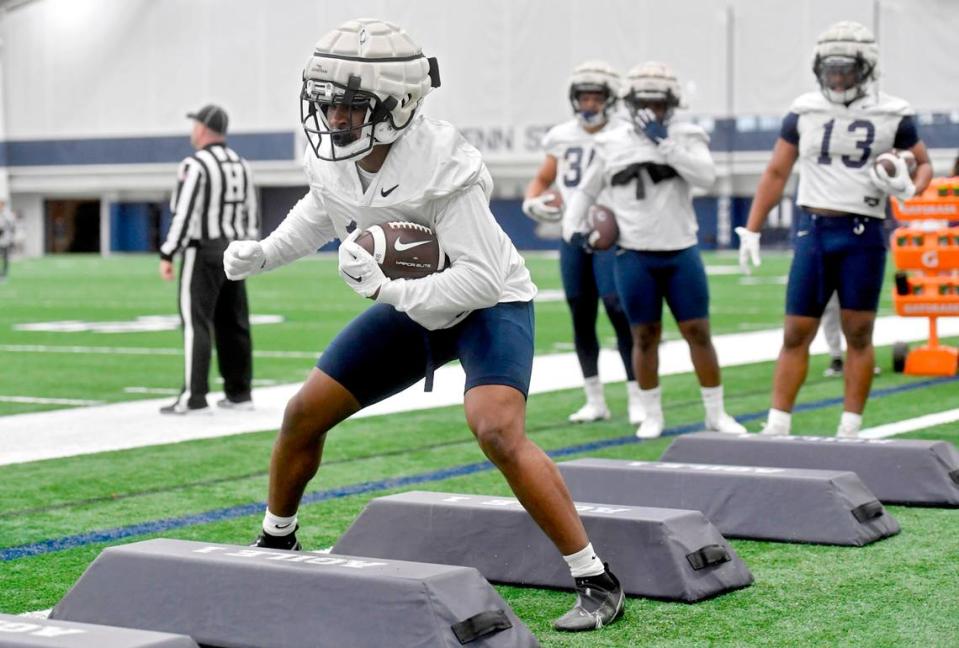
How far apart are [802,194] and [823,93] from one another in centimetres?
50

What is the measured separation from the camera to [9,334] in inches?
628

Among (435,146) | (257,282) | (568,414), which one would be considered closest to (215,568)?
(435,146)

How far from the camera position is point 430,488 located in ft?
22.2

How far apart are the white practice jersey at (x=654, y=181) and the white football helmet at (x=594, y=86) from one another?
645 mm

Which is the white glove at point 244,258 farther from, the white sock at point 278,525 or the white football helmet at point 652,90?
the white football helmet at point 652,90

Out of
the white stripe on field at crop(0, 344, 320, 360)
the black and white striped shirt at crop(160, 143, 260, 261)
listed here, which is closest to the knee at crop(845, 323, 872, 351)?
the black and white striped shirt at crop(160, 143, 260, 261)

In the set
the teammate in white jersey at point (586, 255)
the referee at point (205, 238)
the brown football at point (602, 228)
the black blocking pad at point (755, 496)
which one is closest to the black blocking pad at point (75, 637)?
the black blocking pad at point (755, 496)

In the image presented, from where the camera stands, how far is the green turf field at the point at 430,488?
174 inches

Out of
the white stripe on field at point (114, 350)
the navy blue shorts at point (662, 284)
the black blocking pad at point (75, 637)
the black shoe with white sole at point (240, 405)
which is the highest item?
the navy blue shorts at point (662, 284)

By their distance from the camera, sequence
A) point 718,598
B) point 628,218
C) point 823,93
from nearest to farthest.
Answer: point 718,598 → point 823,93 → point 628,218

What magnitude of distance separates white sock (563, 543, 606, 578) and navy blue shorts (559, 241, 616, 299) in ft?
14.2

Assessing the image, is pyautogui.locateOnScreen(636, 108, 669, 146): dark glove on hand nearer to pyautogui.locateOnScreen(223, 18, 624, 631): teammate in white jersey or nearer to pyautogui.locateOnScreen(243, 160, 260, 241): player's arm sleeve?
pyautogui.locateOnScreen(243, 160, 260, 241): player's arm sleeve

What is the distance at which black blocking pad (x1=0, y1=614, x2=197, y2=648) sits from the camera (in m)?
3.36

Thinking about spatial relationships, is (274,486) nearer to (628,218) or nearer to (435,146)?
(435,146)
